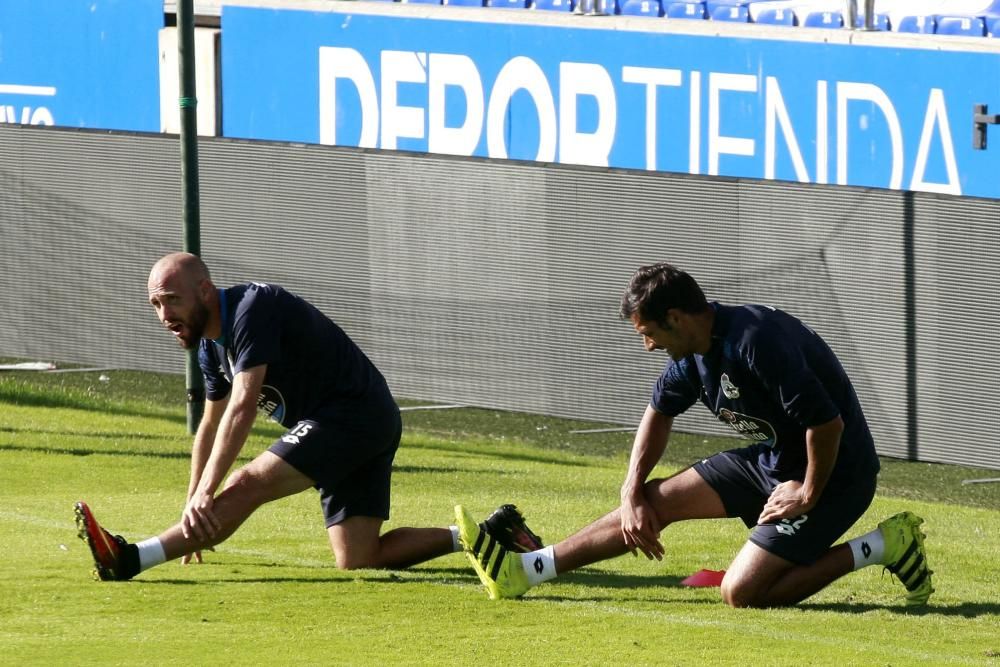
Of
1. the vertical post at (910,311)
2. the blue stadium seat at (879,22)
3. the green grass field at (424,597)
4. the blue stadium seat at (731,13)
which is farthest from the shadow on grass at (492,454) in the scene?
the blue stadium seat at (731,13)

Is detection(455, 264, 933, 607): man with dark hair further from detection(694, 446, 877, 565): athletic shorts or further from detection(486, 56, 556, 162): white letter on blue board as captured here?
detection(486, 56, 556, 162): white letter on blue board

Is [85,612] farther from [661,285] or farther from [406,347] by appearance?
[406,347]

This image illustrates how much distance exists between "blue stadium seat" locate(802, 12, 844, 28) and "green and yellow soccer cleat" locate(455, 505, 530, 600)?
1199 cm

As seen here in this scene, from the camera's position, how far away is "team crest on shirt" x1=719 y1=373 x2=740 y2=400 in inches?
276

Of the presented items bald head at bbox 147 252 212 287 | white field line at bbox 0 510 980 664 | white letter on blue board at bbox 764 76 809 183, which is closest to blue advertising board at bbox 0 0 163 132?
white letter on blue board at bbox 764 76 809 183

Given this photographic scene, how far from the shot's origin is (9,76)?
83.5ft

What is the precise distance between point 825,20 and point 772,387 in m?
12.4

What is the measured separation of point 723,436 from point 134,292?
4.99 m

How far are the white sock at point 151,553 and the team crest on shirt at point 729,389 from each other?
2.25m

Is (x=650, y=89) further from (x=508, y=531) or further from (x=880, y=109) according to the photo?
(x=508, y=531)

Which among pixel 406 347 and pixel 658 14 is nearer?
pixel 406 347

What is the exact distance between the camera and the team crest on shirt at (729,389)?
701 centimetres

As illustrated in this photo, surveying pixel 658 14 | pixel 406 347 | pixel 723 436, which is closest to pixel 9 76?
pixel 658 14

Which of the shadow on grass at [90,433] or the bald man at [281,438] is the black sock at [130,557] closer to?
the bald man at [281,438]
